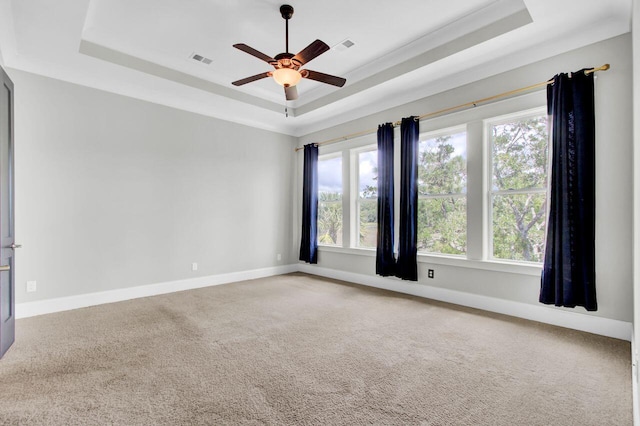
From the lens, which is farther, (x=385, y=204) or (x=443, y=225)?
(x=385, y=204)

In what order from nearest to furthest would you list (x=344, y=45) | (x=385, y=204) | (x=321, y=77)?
(x=321, y=77), (x=344, y=45), (x=385, y=204)

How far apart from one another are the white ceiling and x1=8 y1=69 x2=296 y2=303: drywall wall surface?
393 millimetres

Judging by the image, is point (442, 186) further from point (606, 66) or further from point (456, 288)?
point (606, 66)

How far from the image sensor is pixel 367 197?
5406mm

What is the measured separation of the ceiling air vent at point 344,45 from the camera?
3.71 metres

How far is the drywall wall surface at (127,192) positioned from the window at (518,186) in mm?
3806

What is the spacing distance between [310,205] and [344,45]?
297cm

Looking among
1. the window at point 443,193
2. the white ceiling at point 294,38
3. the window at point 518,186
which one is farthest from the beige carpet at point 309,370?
the white ceiling at point 294,38

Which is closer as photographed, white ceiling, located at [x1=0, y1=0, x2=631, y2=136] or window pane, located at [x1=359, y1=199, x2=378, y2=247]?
white ceiling, located at [x1=0, y1=0, x2=631, y2=136]

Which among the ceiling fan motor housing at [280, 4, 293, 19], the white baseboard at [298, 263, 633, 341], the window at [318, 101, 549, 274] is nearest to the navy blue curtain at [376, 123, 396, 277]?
the window at [318, 101, 549, 274]

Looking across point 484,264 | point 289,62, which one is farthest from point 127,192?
point 484,264

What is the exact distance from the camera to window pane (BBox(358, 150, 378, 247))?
17.3 feet

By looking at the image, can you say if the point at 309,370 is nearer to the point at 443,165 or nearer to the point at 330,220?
the point at 443,165

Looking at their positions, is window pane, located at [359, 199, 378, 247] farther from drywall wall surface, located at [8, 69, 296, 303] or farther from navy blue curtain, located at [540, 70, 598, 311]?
navy blue curtain, located at [540, 70, 598, 311]
